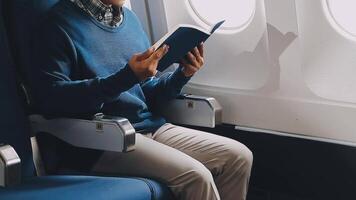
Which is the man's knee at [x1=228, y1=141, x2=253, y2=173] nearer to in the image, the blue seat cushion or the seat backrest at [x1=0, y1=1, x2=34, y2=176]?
the blue seat cushion

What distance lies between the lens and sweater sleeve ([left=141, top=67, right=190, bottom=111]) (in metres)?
2.47

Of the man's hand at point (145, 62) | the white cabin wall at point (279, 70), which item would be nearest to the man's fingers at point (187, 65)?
the man's hand at point (145, 62)

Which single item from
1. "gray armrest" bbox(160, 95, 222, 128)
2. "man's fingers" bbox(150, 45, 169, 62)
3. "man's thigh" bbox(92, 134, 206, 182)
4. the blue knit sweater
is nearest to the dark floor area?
"gray armrest" bbox(160, 95, 222, 128)

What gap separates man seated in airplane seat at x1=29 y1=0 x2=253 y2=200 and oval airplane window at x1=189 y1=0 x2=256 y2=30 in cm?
55

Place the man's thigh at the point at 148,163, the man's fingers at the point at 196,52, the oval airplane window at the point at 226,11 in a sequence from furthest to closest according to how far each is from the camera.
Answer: the oval airplane window at the point at 226,11
the man's fingers at the point at 196,52
the man's thigh at the point at 148,163

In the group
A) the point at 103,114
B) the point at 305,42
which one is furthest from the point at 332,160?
the point at 103,114

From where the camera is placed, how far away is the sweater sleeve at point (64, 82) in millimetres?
2041

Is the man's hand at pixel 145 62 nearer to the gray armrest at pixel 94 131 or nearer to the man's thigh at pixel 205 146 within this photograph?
the gray armrest at pixel 94 131

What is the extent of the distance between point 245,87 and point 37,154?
1119 millimetres

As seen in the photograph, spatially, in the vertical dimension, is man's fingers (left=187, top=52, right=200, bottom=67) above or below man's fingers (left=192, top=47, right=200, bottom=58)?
below

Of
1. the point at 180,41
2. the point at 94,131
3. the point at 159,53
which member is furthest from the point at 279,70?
the point at 94,131

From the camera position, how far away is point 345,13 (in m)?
2.61

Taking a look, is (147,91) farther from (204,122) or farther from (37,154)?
(37,154)

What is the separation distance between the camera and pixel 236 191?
2379 mm
